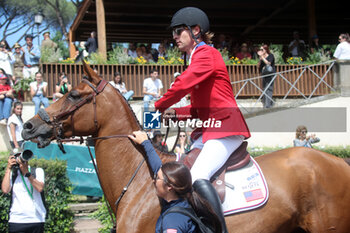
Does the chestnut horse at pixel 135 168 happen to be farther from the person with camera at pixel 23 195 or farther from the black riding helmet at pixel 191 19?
the person with camera at pixel 23 195

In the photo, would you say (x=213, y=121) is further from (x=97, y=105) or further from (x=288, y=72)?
(x=288, y=72)

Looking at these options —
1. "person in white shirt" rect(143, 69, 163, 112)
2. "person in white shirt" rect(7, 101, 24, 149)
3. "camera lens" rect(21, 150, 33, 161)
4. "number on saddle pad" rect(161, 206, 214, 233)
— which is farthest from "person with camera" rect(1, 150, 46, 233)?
"person in white shirt" rect(143, 69, 163, 112)

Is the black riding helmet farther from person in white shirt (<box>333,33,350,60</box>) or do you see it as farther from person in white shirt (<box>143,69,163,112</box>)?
person in white shirt (<box>333,33,350,60</box>)

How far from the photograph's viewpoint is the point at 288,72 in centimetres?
1376

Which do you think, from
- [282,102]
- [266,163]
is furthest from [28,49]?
[266,163]

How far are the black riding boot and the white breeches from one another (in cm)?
9

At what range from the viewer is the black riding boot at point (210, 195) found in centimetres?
294

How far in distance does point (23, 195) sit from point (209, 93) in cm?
338

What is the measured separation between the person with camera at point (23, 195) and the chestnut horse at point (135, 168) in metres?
1.89

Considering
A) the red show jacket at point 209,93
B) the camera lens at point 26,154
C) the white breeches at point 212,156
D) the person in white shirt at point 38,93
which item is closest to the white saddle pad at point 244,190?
the white breeches at point 212,156

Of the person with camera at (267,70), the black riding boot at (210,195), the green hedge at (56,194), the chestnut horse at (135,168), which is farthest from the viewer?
the person with camera at (267,70)

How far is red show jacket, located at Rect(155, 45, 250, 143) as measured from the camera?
10.6 ft

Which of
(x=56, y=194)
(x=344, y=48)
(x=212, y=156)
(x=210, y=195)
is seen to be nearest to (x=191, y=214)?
(x=210, y=195)

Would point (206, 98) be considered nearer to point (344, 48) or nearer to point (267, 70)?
point (267, 70)
